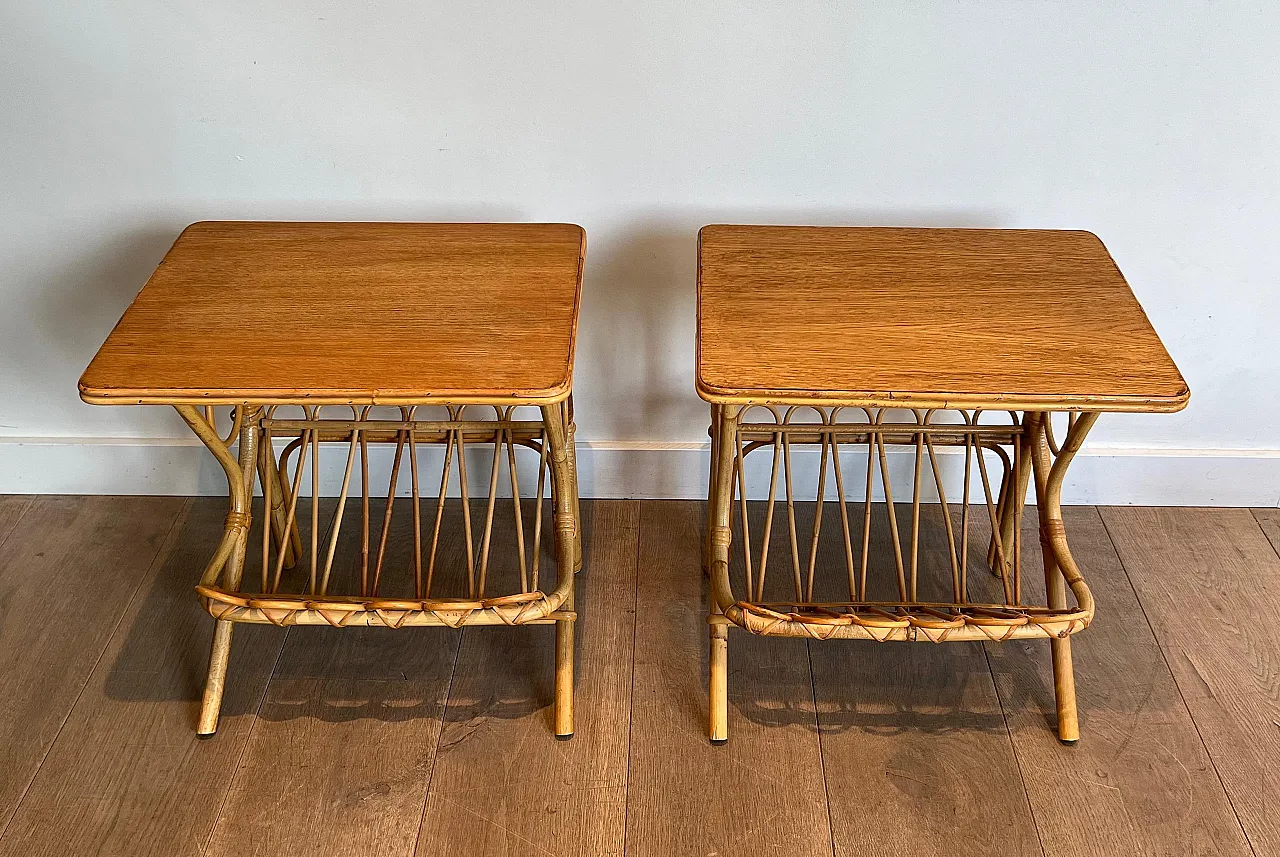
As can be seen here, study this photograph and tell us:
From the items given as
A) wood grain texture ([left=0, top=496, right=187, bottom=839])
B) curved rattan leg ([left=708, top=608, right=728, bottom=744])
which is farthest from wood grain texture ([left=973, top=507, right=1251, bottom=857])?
wood grain texture ([left=0, top=496, right=187, bottom=839])

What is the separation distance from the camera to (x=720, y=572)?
63.6 inches

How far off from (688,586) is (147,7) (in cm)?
132

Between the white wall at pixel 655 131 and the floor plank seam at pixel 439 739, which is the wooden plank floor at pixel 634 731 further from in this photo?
the white wall at pixel 655 131

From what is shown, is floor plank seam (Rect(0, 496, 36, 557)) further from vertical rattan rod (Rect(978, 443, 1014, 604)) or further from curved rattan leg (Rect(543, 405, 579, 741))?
vertical rattan rod (Rect(978, 443, 1014, 604))

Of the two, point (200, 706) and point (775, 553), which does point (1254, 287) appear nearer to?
point (775, 553)

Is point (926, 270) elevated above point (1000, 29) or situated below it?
below

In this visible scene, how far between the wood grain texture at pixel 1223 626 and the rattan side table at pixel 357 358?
3.38 feet

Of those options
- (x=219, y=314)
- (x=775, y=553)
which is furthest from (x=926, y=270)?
(x=219, y=314)

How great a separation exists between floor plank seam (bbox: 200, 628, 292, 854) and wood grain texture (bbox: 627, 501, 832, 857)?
60 centimetres

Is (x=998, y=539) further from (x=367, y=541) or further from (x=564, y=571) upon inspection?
(x=367, y=541)

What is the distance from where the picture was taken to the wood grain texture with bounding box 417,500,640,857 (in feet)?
5.01

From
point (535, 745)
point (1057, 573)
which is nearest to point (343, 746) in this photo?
point (535, 745)

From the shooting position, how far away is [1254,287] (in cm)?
187

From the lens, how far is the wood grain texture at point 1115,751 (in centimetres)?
151
